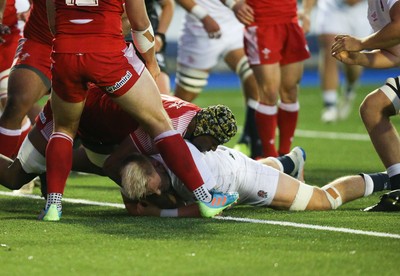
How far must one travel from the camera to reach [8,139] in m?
8.54

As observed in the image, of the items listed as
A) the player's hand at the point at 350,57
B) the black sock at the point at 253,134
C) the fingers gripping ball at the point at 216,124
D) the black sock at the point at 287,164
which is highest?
the player's hand at the point at 350,57

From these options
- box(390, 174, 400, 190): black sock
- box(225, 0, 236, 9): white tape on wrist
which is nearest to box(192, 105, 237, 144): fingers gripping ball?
box(390, 174, 400, 190): black sock

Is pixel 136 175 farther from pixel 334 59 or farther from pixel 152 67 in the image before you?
pixel 334 59

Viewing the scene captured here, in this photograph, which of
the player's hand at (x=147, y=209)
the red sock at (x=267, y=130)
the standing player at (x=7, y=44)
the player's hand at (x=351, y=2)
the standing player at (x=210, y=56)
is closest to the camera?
the player's hand at (x=147, y=209)

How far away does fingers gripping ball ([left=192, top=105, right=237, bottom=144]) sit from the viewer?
23.9 feet

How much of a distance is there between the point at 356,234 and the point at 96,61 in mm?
1974

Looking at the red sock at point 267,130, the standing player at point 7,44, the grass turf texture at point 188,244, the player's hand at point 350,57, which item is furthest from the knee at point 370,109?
the standing player at point 7,44

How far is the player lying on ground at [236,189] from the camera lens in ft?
23.3

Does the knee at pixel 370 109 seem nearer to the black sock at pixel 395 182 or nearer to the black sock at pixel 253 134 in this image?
the black sock at pixel 395 182

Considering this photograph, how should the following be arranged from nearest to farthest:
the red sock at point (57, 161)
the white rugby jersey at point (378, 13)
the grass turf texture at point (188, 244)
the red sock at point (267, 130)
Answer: the grass turf texture at point (188, 244), the red sock at point (57, 161), the white rugby jersey at point (378, 13), the red sock at point (267, 130)

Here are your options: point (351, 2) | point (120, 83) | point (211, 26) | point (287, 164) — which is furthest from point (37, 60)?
point (351, 2)

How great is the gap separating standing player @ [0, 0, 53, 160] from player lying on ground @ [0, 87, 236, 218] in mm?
512

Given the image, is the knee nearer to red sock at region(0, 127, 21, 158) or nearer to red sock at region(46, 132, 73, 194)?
red sock at region(46, 132, 73, 194)

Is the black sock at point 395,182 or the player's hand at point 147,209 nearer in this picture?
the player's hand at point 147,209
